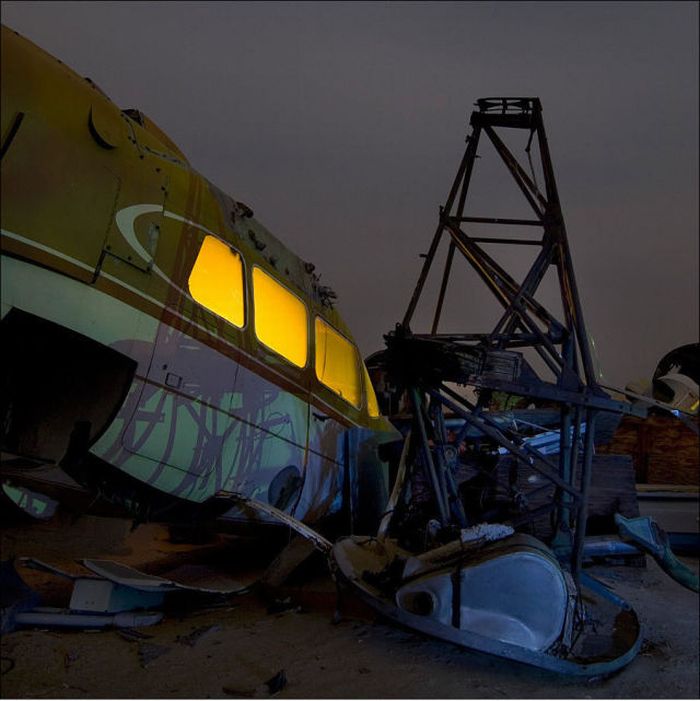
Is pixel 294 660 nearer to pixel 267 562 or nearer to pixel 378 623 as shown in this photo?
pixel 378 623

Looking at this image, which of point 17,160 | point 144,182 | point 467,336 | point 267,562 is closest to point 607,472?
point 467,336

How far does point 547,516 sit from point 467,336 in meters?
1.92

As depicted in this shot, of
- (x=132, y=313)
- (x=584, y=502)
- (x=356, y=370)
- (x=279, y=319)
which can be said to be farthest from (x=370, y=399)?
(x=132, y=313)

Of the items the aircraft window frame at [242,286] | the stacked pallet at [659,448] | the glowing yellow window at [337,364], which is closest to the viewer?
the aircraft window frame at [242,286]

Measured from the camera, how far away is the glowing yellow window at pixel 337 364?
5.65 metres

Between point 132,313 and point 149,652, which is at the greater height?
point 132,313

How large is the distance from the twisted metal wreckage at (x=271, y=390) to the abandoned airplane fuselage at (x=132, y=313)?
0.01 meters

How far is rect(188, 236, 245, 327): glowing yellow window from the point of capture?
381 cm

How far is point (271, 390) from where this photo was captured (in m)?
4.47

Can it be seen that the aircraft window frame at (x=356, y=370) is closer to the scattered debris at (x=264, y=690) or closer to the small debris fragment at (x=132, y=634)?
the small debris fragment at (x=132, y=634)

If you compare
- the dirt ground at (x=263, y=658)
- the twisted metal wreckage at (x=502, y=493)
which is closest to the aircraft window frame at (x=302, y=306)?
the twisted metal wreckage at (x=502, y=493)

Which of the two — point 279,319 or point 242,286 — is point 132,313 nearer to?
point 242,286

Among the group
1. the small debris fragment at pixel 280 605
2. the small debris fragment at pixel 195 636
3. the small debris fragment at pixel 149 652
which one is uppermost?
the small debris fragment at pixel 280 605

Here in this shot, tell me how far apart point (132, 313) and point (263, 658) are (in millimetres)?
2556
